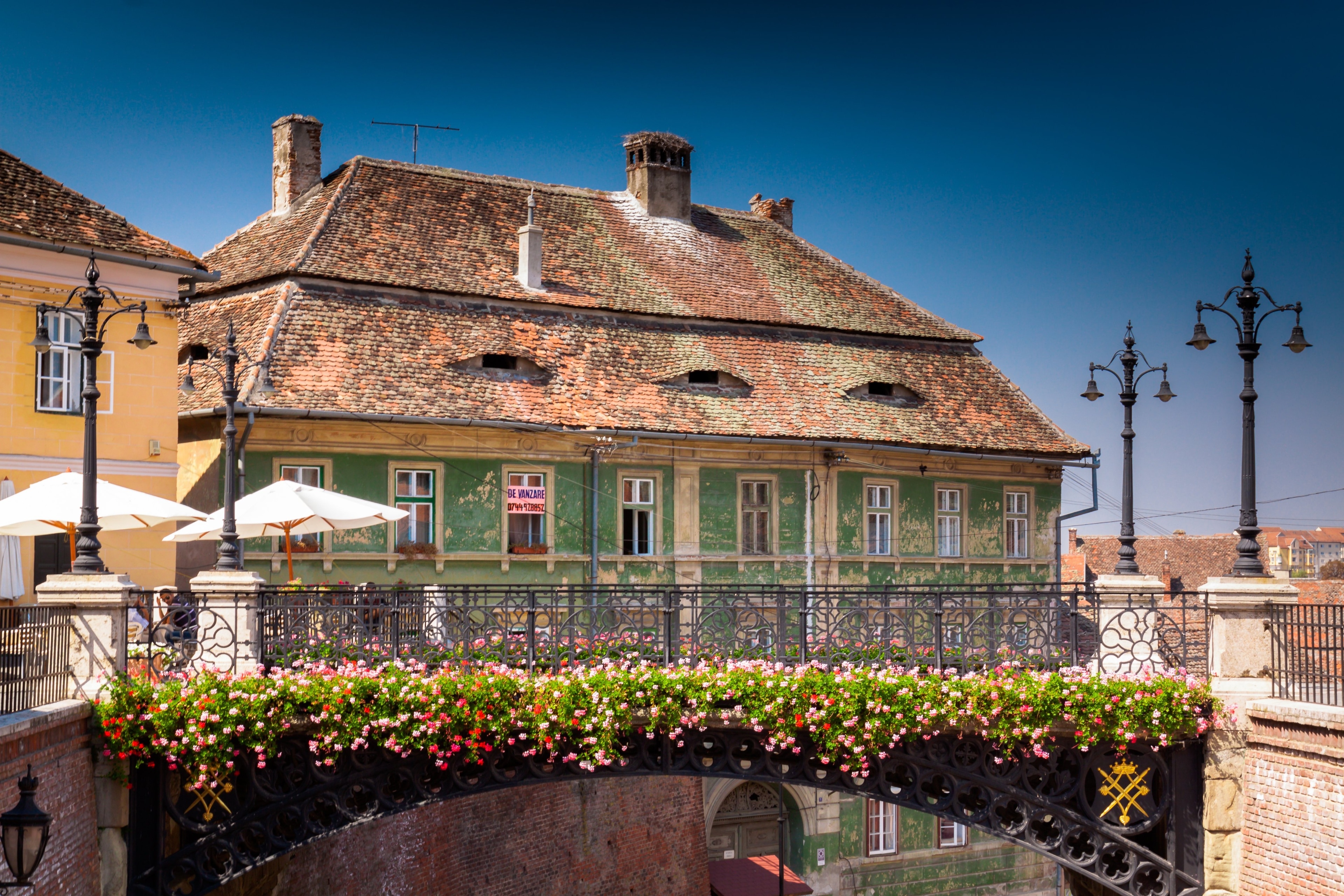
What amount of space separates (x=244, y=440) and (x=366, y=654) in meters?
8.69

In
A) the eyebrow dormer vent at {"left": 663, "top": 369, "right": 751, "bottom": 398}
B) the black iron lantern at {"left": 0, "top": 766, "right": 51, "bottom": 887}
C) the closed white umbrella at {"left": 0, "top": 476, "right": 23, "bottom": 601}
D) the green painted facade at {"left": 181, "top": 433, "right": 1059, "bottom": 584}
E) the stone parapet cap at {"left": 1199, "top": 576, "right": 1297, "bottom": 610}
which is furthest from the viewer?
the eyebrow dormer vent at {"left": 663, "top": 369, "right": 751, "bottom": 398}

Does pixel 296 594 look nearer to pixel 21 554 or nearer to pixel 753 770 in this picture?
pixel 753 770

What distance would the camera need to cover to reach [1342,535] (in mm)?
173750

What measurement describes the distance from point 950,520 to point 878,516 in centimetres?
175

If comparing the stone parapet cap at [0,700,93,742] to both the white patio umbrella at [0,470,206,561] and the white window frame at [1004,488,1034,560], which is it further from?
the white window frame at [1004,488,1034,560]

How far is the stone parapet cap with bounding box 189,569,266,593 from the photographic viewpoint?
14.2 m

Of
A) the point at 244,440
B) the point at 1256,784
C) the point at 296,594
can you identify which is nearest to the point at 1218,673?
the point at 1256,784

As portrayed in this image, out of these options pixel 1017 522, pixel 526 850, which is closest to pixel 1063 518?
pixel 1017 522

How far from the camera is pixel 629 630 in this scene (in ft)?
49.0

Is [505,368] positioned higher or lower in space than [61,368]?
higher

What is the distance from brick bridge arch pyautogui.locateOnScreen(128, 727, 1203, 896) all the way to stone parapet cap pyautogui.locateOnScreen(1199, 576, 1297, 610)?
153 cm

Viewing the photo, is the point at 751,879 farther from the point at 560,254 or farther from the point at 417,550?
the point at 560,254

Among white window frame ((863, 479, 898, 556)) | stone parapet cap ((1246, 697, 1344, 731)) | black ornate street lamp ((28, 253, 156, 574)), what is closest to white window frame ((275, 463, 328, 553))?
black ornate street lamp ((28, 253, 156, 574))

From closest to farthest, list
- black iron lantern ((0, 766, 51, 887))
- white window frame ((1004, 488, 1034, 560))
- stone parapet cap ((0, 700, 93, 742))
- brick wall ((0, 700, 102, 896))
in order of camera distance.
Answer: black iron lantern ((0, 766, 51, 887)), stone parapet cap ((0, 700, 93, 742)), brick wall ((0, 700, 102, 896)), white window frame ((1004, 488, 1034, 560))
